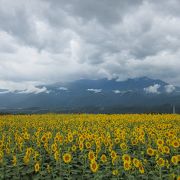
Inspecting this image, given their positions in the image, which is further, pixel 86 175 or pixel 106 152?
pixel 106 152

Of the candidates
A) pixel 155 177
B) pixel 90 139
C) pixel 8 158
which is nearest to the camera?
pixel 155 177

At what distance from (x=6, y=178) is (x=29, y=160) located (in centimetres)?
88

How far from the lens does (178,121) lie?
22797mm

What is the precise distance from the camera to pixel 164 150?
10.3 meters

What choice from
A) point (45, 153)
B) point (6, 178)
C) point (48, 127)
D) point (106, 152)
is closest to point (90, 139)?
point (106, 152)

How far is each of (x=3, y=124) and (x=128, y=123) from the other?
25.7 ft

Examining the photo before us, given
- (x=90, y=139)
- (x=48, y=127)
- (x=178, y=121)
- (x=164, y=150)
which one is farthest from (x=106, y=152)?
(x=178, y=121)

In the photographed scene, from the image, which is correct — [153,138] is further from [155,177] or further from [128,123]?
[128,123]

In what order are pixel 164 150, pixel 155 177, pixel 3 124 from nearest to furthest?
pixel 155 177, pixel 164 150, pixel 3 124

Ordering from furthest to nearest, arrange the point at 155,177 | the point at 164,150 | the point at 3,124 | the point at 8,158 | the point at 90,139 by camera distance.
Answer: the point at 3,124
the point at 90,139
the point at 8,158
the point at 164,150
the point at 155,177

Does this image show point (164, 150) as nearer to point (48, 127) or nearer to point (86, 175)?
point (86, 175)

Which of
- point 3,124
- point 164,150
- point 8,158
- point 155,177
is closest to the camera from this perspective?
point 155,177

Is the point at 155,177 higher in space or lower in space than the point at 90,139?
lower

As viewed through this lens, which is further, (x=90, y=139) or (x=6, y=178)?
(x=90, y=139)
